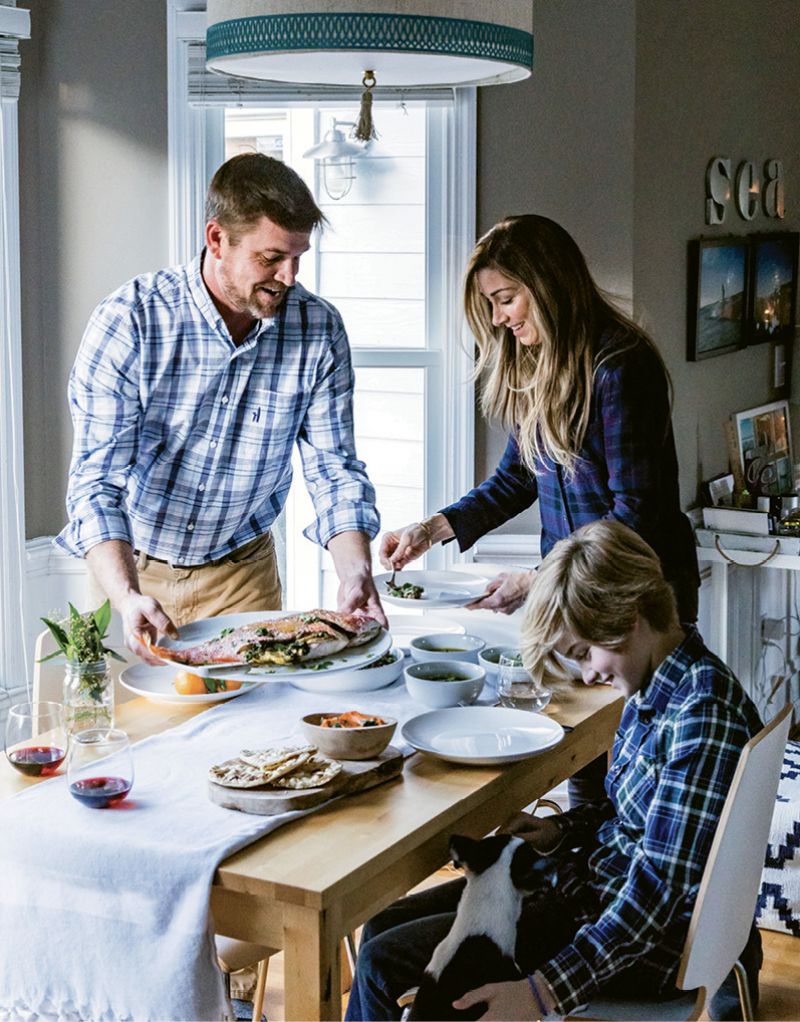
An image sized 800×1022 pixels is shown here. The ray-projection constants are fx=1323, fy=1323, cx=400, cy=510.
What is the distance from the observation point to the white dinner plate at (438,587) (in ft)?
8.63

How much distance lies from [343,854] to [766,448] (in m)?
3.68

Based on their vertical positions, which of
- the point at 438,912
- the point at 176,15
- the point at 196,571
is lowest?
the point at 438,912

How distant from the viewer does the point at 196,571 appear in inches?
109

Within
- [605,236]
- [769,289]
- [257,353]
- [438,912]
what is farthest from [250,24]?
[769,289]

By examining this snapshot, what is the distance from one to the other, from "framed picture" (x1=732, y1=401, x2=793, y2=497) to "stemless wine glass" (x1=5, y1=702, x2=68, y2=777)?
3204mm

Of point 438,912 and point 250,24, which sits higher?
point 250,24

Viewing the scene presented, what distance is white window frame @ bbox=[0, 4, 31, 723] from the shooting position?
371cm

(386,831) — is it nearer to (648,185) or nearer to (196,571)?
(196,571)

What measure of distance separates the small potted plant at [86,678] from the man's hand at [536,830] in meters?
→ 0.65

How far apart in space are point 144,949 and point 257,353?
1341 mm

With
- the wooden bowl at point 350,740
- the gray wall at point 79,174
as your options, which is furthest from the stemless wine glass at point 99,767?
the gray wall at point 79,174

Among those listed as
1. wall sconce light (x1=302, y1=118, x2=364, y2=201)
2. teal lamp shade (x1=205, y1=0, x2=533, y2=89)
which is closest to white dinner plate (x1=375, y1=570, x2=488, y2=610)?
teal lamp shade (x1=205, y1=0, x2=533, y2=89)

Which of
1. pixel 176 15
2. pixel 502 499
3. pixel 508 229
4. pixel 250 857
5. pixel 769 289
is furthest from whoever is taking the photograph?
pixel 769 289

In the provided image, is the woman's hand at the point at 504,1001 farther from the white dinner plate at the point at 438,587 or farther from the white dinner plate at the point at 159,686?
the white dinner plate at the point at 438,587
